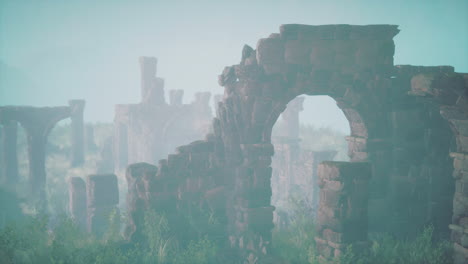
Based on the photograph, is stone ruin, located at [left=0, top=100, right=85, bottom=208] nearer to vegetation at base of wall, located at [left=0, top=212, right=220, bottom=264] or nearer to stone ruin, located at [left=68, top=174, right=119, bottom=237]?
stone ruin, located at [left=68, top=174, right=119, bottom=237]

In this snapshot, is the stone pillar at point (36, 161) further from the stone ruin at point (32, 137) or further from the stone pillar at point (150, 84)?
the stone pillar at point (150, 84)

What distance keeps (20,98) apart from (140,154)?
10826 centimetres

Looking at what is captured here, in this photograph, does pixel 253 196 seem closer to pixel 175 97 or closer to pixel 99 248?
pixel 99 248

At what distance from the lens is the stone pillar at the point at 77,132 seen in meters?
23.1

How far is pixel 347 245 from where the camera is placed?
301 inches

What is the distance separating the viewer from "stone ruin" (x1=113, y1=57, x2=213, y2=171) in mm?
24703

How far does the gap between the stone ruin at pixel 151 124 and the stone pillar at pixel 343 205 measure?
16.4 m

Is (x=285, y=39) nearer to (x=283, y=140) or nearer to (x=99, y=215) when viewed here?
(x=99, y=215)

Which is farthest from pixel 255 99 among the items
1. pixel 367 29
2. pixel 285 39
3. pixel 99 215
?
pixel 99 215

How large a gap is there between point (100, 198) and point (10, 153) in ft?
33.2

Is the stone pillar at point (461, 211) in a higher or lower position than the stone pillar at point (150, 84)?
lower

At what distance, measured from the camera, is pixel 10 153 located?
64.8 feet

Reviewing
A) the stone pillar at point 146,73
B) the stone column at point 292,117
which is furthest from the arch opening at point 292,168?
the stone pillar at point 146,73

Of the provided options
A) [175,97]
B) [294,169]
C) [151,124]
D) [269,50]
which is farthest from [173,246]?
[175,97]
